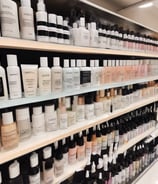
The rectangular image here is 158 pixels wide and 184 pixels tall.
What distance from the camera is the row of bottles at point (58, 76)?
0.64m

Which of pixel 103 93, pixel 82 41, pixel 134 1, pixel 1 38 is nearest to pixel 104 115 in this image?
pixel 103 93

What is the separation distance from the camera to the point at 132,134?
155 cm

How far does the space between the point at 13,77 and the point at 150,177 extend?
5.40ft

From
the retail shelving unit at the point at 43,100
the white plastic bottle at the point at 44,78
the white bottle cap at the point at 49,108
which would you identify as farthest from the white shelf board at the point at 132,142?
the white plastic bottle at the point at 44,78

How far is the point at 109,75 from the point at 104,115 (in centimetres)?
27

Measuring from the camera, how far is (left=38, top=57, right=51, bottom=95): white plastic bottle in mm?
733

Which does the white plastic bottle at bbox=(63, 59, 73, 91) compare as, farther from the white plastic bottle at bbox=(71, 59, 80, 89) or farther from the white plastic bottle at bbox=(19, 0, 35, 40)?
the white plastic bottle at bbox=(19, 0, 35, 40)

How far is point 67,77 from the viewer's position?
0.84m

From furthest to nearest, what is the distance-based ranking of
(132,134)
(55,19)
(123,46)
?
(132,134), (123,46), (55,19)

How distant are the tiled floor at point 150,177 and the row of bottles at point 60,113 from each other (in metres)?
0.79

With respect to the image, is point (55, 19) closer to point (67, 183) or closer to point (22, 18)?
point (22, 18)

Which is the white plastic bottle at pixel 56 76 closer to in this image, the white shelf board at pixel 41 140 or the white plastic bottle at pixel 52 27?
the white plastic bottle at pixel 52 27

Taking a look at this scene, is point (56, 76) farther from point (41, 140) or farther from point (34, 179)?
point (34, 179)

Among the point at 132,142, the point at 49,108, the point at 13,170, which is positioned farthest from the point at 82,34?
the point at 132,142
